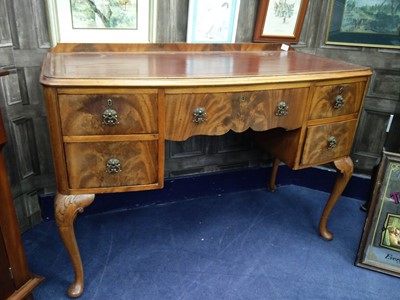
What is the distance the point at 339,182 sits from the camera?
196 centimetres

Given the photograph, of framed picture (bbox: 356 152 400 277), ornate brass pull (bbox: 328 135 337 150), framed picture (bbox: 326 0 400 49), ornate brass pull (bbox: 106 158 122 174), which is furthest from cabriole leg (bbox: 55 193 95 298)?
framed picture (bbox: 326 0 400 49)

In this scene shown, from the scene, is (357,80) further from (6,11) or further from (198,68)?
(6,11)

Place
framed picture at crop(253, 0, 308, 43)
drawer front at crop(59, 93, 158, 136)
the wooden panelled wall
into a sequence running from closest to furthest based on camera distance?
drawer front at crop(59, 93, 158, 136)
the wooden panelled wall
framed picture at crop(253, 0, 308, 43)

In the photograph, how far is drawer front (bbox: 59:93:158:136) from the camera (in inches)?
49.1

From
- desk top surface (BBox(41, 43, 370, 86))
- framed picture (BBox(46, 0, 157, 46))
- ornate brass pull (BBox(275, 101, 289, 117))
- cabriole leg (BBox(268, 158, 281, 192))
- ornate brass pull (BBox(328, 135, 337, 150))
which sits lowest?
cabriole leg (BBox(268, 158, 281, 192))

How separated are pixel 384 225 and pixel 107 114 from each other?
1.51m

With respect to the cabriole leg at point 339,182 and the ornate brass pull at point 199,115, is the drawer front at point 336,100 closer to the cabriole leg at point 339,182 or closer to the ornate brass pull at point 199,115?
the cabriole leg at point 339,182

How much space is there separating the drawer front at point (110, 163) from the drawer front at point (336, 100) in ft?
2.50

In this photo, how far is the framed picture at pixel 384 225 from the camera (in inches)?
71.9

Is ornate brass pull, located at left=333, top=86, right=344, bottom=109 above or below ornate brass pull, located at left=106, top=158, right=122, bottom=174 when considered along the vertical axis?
above

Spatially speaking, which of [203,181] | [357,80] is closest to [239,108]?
[357,80]

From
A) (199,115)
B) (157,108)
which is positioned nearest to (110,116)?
(157,108)

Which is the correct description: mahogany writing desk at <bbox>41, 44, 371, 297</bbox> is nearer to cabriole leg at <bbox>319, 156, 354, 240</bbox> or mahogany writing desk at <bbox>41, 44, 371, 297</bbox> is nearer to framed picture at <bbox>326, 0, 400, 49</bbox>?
cabriole leg at <bbox>319, 156, 354, 240</bbox>

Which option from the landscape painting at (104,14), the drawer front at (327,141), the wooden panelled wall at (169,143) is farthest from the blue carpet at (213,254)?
the landscape painting at (104,14)
